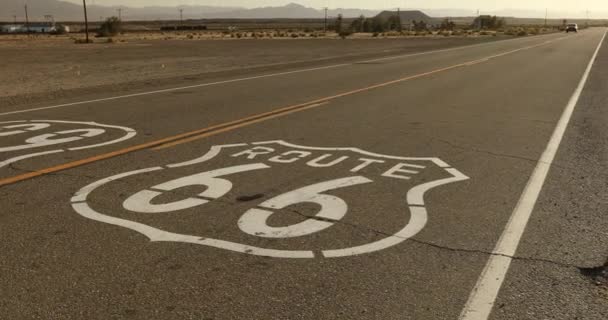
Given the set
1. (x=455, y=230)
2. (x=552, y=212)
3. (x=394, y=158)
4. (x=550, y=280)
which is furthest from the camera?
(x=394, y=158)

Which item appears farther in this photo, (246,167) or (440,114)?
(440,114)

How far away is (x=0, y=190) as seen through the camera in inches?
216

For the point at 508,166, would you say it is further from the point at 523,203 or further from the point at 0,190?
the point at 0,190

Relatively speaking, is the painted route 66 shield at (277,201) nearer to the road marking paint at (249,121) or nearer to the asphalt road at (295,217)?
the asphalt road at (295,217)

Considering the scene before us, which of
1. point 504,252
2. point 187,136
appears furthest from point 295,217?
point 187,136

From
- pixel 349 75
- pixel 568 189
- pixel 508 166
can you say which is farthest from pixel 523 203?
pixel 349 75

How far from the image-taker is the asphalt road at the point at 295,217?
136 inches

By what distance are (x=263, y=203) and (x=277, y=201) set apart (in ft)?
0.43

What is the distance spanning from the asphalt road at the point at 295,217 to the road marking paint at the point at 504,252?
0.02m

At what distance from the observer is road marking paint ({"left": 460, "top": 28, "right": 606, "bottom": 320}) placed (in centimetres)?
338

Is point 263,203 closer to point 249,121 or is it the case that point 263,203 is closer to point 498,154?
point 498,154

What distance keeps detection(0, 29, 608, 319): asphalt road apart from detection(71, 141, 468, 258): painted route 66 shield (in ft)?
0.07

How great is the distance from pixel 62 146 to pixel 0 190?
6.75ft

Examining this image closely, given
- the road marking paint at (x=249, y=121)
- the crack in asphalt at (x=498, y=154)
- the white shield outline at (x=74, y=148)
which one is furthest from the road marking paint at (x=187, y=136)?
the crack in asphalt at (x=498, y=154)
